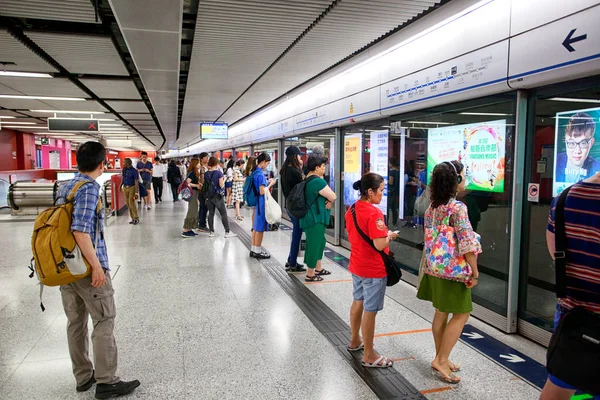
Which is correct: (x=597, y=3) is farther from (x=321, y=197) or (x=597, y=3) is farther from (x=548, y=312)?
(x=321, y=197)

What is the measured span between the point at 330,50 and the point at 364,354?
3.58m

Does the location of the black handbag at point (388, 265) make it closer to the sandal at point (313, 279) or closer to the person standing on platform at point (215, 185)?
the sandal at point (313, 279)

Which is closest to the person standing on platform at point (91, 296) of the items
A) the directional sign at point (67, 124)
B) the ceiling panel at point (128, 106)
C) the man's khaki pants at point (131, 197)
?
the man's khaki pants at point (131, 197)

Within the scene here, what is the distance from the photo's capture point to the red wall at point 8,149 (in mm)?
17858

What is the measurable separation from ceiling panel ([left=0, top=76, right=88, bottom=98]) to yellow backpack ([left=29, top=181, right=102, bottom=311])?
569 centimetres

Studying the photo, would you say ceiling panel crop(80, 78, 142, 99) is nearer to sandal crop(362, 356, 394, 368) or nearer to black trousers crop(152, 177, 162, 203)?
black trousers crop(152, 177, 162, 203)

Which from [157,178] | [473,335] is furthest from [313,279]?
[157,178]

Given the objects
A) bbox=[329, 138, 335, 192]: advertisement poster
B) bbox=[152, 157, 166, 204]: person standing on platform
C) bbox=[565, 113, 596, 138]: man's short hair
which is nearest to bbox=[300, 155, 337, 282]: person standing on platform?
bbox=[565, 113, 596, 138]: man's short hair

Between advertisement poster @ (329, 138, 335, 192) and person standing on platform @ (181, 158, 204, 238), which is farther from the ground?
advertisement poster @ (329, 138, 335, 192)

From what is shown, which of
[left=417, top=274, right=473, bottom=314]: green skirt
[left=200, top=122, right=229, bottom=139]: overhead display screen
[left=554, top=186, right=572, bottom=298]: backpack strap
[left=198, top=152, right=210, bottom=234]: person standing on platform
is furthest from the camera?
[left=200, top=122, right=229, bottom=139]: overhead display screen

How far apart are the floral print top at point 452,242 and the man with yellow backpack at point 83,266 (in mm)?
2051

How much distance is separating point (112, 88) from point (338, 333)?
6.81 metres

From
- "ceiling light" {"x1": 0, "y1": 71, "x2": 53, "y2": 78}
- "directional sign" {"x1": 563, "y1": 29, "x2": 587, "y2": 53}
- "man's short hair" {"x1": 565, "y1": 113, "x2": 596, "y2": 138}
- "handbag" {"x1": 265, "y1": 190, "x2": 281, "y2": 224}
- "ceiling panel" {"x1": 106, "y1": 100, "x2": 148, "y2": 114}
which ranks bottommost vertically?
"handbag" {"x1": 265, "y1": 190, "x2": 281, "y2": 224}

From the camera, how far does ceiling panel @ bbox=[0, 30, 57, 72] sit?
4601mm
